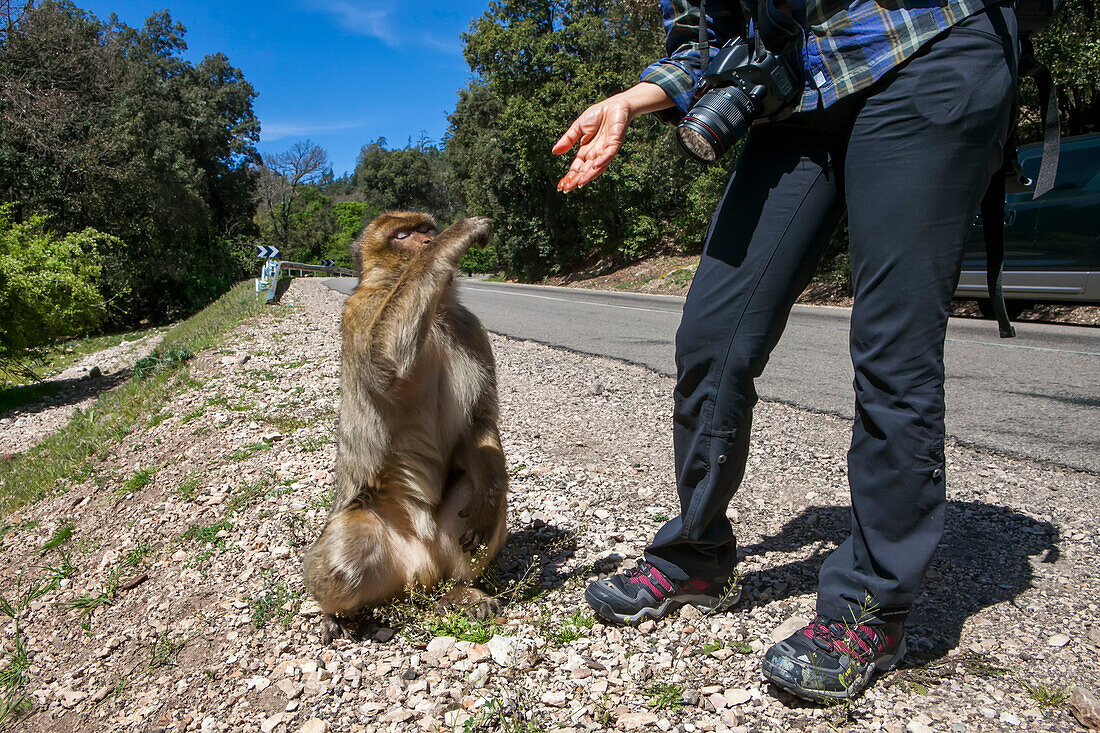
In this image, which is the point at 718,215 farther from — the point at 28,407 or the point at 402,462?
the point at 28,407

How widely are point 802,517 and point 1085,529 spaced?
1.10 meters

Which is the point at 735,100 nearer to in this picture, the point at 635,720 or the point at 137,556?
the point at 635,720

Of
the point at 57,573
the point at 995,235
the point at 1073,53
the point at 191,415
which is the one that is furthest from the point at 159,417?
the point at 1073,53

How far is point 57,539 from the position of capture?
→ 14.0 feet

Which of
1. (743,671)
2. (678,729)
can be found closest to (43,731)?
(678,729)

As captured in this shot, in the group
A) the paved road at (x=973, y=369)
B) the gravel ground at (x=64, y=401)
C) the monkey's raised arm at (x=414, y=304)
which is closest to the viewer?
the monkey's raised arm at (x=414, y=304)

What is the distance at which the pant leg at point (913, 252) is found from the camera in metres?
1.81

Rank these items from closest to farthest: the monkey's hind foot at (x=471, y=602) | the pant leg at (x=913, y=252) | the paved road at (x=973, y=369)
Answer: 1. the pant leg at (x=913, y=252)
2. the monkey's hind foot at (x=471, y=602)
3. the paved road at (x=973, y=369)

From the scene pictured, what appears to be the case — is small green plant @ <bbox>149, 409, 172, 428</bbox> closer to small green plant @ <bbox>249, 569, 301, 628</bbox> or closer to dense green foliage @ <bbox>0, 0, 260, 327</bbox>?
small green plant @ <bbox>249, 569, 301, 628</bbox>

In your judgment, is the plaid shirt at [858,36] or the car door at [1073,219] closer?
the plaid shirt at [858,36]

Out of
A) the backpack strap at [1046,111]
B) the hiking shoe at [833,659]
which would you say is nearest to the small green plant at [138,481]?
the hiking shoe at [833,659]

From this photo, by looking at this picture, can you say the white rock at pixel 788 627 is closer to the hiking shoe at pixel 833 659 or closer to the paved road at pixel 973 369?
the hiking shoe at pixel 833 659

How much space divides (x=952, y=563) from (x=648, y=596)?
1240 mm

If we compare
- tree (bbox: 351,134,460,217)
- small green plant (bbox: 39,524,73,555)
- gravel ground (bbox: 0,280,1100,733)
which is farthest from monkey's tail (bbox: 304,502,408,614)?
tree (bbox: 351,134,460,217)
